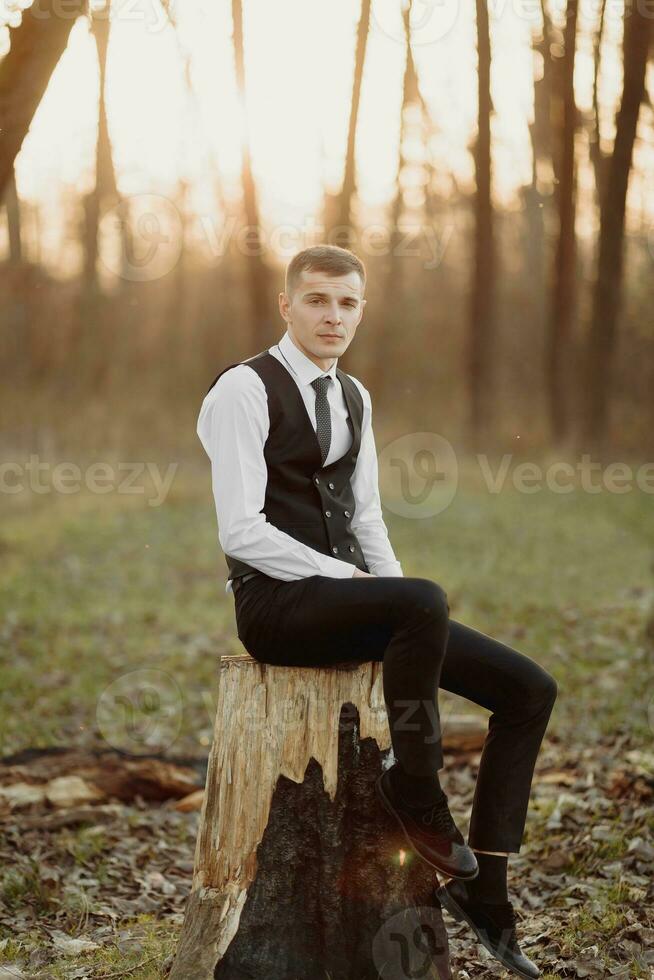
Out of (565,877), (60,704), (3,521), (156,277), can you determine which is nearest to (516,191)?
(156,277)

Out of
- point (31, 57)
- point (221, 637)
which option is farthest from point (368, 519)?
point (221, 637)

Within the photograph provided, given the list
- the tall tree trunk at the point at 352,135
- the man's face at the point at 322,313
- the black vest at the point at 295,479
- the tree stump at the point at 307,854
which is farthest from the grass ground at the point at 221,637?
the tall tree trunk at the point at 352,135

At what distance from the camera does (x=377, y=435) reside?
17219mm

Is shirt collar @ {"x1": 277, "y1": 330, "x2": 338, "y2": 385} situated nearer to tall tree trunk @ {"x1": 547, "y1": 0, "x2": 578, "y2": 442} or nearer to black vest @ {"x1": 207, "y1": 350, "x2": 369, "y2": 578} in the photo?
black vest @ {"x1": 207, "y1": 350, "x2": 369, "y2": 578}

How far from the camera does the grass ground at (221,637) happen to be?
4.16m

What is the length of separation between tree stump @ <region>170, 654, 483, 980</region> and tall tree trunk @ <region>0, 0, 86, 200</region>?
2869mm

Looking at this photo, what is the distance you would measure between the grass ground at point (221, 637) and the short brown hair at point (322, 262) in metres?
2.57

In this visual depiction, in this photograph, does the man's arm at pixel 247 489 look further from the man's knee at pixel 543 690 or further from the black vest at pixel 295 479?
the man's knee at pixel 543 690

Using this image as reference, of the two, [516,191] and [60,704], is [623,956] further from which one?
[516,191]

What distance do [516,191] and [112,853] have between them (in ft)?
70.5

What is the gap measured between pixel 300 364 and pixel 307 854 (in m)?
1.72

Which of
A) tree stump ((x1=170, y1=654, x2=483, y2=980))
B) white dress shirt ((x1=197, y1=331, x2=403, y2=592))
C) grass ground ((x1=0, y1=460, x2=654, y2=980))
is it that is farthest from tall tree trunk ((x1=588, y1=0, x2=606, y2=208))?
tree stump ((x1=170, y1=654, x2=483, y2=980))

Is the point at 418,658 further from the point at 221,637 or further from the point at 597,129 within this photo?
the point at 597,129

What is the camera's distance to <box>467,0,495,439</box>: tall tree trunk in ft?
52.7
